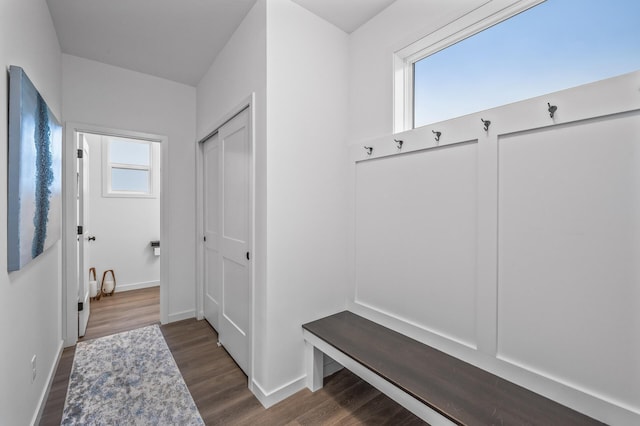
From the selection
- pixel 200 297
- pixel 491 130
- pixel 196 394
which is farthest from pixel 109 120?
pixel 491 130

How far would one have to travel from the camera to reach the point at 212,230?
9.27 ft

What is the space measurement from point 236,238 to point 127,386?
4.03 ft

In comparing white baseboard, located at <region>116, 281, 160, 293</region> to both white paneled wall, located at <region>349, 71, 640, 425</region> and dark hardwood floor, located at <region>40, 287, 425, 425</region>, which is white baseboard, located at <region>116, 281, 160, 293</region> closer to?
dark hardwood floor, located at <region>40, 287, 425, 425</region>

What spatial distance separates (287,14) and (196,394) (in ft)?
8.50

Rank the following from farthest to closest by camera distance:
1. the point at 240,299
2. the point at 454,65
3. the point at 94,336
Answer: the point at 94,336 < the point at 240,299 < the point at 454,65

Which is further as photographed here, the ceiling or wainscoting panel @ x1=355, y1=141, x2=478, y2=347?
the ceiling

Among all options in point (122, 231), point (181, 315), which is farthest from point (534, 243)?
point (122, 231)

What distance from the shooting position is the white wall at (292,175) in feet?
5.90

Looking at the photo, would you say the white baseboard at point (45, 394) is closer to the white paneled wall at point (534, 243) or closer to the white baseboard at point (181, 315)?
the white baseboard at point (181, 315)

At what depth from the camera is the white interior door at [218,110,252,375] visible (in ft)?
6.83

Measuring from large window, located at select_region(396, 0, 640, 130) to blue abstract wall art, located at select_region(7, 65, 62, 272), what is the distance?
2123mm

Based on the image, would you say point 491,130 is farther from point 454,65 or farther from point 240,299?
point 240,299

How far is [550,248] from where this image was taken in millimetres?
1237

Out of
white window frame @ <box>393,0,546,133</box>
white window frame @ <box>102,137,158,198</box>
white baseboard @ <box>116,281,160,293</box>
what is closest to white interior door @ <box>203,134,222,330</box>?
white window frame @ <box>102,137,158,198</box>
